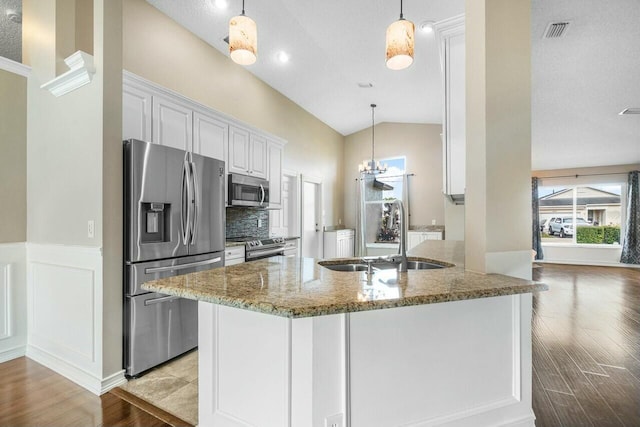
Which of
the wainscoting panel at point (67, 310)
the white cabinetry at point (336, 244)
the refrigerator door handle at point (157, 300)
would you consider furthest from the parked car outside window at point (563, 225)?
the wainscoting panel at point (67, 310)

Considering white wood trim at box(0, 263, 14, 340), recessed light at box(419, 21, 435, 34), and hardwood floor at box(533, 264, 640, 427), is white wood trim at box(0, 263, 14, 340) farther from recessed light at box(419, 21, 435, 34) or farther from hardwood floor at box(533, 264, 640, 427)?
recessed light at box(419, 21, 435, 34)

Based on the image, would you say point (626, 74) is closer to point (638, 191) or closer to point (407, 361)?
point (407, 361)

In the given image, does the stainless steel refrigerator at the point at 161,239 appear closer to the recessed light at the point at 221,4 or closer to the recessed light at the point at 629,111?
the recessed light at the point at 221,4

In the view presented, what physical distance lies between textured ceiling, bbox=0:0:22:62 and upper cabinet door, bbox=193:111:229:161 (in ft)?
5.30

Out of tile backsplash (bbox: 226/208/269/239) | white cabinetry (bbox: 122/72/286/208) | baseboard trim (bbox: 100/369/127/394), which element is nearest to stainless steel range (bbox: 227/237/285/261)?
tile backsplash (bbox: 226/208/269/239)

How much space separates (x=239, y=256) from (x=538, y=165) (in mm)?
7860

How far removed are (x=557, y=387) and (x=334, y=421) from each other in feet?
5.95

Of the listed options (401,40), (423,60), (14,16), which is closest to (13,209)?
(14,16)

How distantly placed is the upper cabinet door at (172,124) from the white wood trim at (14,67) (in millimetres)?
1002

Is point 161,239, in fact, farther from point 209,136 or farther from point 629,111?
point 629,111

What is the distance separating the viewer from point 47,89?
7.92 ft

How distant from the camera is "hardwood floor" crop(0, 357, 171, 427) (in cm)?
178

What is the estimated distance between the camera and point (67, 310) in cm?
229

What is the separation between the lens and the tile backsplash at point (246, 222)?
413cm
